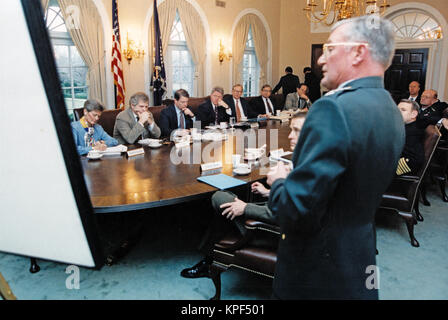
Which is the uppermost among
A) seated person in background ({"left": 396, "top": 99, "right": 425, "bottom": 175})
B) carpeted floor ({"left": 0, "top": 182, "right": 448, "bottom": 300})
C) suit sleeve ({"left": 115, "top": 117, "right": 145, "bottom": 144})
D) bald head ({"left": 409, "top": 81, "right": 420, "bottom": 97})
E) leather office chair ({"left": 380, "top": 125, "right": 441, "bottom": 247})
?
bald head ({"left": 409, "top": 81, "right": 420, "bottom": 97})

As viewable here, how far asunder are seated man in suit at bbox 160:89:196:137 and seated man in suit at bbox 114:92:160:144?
42 centimetres

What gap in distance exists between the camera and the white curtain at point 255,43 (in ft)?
29.9

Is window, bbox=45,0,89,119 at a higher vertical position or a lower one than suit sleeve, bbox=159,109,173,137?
higher

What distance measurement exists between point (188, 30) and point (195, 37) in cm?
23

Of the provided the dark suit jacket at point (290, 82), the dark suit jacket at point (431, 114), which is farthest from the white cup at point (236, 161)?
the dark suit jacket at point (290, 82)

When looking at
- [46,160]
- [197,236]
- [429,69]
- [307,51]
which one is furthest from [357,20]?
[307,51]

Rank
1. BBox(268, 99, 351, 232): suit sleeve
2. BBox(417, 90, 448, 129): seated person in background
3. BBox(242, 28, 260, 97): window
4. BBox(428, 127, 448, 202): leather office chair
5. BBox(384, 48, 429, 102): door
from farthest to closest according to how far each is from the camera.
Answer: BBox(242, 28, 260, 97): window
BBox(384, 48, 429, 102): door
BBox(417, 90, 448, 129): seated person in background
BBox(428, 127, 448, 202): leather office chair
BBox(268, 99, 351, 232): suit sleeve

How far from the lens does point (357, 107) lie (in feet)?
3.21

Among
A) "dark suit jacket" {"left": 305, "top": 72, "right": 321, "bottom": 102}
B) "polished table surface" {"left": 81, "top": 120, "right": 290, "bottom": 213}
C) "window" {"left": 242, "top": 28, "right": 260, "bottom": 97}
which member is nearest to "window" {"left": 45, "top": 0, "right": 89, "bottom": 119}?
"polished table surface" {"left": 81, "top": 120, "right": 290, "bottom": 213}

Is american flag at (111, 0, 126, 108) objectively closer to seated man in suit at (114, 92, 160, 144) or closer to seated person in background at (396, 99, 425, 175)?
seated man in suit at (114, 92, 160, 144)

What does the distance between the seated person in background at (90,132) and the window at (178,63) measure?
14.2ft

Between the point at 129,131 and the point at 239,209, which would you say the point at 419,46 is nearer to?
the point at 129,131

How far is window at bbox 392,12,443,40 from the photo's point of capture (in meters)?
8.38

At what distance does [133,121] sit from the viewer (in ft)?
12.8
